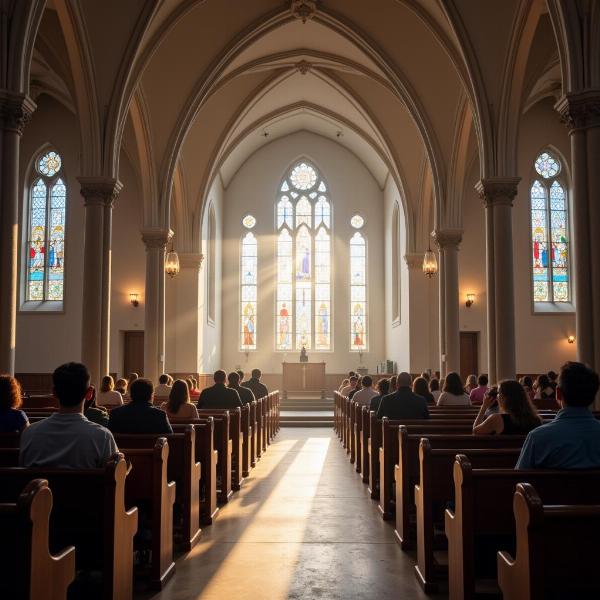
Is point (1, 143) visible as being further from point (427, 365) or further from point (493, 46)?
point (427, 365)

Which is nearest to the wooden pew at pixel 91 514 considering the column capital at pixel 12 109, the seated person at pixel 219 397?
the seated person at pixel 219 397

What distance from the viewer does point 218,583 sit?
4.65 metres

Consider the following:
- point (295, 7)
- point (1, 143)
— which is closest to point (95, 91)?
point (1, 143)

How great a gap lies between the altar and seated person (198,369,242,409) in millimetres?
14040

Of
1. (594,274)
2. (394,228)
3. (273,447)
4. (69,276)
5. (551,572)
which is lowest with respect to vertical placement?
(273,447)

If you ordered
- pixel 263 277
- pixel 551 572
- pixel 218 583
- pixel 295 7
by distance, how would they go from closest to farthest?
pixel 551 572, pixel 218 583, pixel 295 7, pixel 263 277

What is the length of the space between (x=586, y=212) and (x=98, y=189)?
8255 millimetres

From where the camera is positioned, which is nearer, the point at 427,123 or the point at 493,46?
the point at 493,46

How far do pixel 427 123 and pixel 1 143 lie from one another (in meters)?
10.1

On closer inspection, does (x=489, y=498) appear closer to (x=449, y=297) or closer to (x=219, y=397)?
(x=219, y=397)

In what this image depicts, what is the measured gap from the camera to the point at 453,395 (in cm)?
959

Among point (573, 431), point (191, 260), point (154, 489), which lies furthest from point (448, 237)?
point (573, 431)

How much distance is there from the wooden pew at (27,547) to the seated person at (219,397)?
263 inches

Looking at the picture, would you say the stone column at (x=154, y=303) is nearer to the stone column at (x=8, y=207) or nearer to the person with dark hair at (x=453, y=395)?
the stone column at (x=8, y=207)
